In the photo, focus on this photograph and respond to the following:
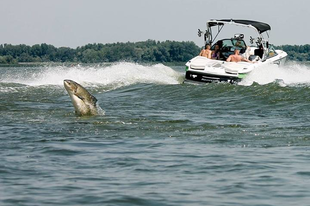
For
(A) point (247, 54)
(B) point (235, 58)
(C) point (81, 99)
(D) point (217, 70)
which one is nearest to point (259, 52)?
(A) point (247, 54)

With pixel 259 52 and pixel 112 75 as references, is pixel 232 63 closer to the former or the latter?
pixel 259 52

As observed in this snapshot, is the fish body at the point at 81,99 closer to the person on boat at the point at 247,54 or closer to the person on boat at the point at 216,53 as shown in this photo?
the person on boat at the point at 216,53

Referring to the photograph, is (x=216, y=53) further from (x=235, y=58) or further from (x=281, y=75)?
(x=281, y=75)

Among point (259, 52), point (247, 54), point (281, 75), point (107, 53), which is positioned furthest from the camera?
point (107, 53)

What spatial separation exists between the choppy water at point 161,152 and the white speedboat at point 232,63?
3.31 metres

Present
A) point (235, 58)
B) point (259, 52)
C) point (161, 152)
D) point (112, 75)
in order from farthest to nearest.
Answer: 1. point (112, 75)
2. point (259, 52)
3. point (235, 58)
4. point (161, 152)

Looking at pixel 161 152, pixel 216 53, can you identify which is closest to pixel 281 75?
pixel 216 53

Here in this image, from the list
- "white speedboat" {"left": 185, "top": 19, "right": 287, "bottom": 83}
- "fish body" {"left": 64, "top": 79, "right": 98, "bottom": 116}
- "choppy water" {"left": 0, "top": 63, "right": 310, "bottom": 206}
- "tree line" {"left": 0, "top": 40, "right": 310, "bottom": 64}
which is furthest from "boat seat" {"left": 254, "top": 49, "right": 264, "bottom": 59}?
"tree line" {"left": 0, "top": 40, "right": 310, "bottom": 64}

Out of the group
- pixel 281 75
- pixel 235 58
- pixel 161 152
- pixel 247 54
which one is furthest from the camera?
pixel 281 75

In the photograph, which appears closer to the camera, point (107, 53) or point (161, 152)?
point (161, 152)

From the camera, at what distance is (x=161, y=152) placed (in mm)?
10102

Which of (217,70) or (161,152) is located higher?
(217,70)

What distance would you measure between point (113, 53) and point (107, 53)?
6.33 feet

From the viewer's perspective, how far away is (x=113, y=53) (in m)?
107
